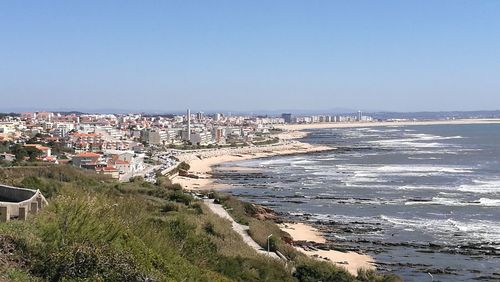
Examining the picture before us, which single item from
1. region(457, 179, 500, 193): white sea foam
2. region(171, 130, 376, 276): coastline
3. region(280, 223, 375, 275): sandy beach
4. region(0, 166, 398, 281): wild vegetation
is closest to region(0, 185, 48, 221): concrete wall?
region(0, 166, 398, 281): wild vegetation

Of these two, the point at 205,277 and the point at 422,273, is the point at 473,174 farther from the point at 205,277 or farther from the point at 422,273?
the point at 205,277

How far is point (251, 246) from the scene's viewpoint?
21828mm

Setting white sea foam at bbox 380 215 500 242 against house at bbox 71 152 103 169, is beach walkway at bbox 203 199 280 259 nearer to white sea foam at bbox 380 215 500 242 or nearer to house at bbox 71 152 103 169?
white sea foam at bbox 380 215 500 242

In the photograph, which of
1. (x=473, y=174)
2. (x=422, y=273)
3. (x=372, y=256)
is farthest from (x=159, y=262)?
(x=473, y=174)

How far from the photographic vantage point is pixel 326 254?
79.6ft

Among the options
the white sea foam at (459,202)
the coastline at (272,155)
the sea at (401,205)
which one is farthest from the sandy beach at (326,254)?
the white sea foam at (459,202)

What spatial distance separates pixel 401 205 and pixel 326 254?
1287 cm

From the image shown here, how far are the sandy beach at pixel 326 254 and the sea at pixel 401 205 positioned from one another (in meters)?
0.55

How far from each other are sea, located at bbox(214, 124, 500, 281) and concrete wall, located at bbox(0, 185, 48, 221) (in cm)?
1213

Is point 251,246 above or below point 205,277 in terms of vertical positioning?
below

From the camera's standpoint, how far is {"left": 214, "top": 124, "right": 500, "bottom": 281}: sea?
2342 centimetres

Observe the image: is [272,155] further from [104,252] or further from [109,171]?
[104,252]

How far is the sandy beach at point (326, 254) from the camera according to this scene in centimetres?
2217

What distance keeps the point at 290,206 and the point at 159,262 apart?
87.8 ft
